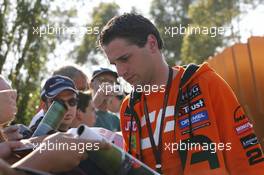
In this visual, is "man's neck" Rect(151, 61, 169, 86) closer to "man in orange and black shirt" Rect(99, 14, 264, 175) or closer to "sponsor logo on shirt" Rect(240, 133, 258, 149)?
"man in orange and black shirt" Rect(99, 14, 264, 175)

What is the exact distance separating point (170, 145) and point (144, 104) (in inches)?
12.6

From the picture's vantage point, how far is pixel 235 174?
263 cm

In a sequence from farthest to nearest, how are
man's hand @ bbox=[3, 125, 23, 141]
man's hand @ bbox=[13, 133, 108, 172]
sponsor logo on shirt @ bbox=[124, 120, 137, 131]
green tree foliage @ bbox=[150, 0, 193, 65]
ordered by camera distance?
green tree foliage @ bbox=[150, 0, 193, 65] < sponsor logo on shirt @ bbox=[124, 120, 137, 131] < man's hand @ bbox=[3, 125, 23, 141] < man's hand @ bbox=[13, 133, 108, 172]

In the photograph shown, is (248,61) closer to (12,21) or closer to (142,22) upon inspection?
(142,22)

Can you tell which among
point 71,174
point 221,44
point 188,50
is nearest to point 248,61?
point 71,174

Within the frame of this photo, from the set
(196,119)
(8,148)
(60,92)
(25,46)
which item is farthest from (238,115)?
(25,46)

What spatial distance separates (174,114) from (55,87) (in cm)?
69

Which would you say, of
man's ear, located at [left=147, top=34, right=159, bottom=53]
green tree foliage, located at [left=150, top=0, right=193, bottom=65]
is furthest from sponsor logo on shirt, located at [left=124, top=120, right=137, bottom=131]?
green tree foliage, located at [left=150, top=0, right=193, bottom=65]

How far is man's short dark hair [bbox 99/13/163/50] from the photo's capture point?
2.95 meters

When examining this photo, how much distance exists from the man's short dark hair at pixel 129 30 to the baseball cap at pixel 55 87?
0.30 metres

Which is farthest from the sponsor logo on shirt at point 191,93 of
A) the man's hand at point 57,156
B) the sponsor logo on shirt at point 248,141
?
the man's hand at point 57,156

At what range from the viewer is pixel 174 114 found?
279 centimetres

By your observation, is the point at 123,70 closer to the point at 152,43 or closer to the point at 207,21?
the point at 152,43

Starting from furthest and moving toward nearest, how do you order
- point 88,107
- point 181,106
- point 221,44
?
point 221,44
point 88,107
point 181,106
